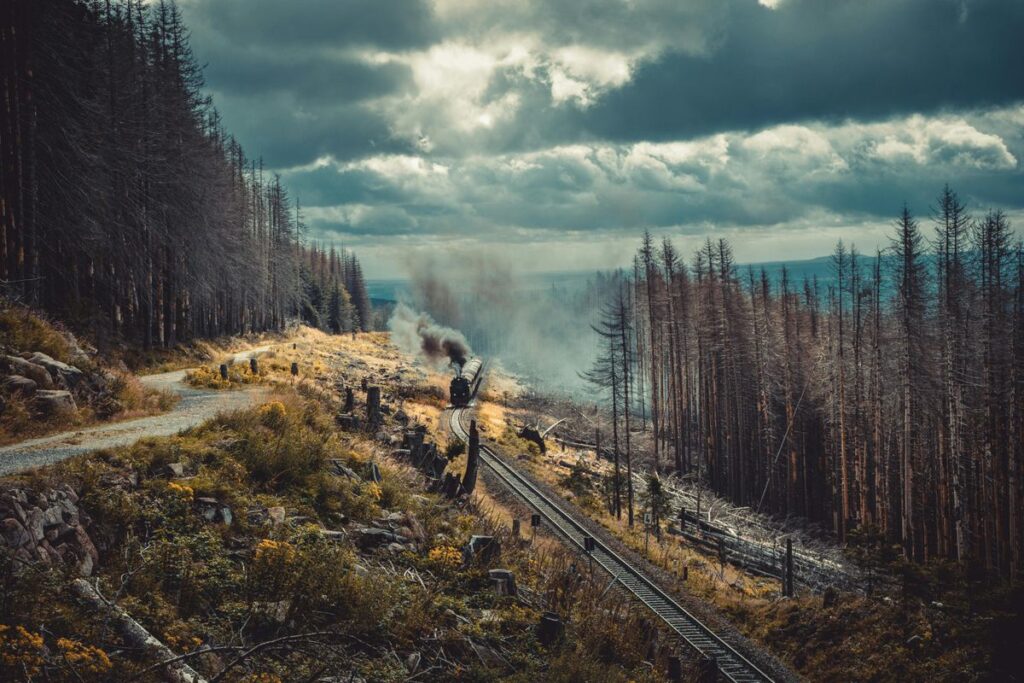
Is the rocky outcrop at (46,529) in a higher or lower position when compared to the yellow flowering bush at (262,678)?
higher

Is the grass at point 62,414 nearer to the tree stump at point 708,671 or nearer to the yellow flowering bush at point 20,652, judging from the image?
the yellow flowering bush at point 20,652

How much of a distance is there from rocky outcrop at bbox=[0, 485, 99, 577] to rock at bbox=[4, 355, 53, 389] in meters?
7.40

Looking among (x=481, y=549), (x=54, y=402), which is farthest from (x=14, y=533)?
(x=54, y=402)

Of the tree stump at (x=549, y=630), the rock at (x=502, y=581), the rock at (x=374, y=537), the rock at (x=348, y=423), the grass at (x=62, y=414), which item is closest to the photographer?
the tree stump at (x=549, y=630)

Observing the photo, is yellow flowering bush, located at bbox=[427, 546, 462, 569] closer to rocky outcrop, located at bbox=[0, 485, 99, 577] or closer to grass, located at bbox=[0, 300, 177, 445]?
rocky outcrop, located at bbox=[0, 485, 99, 577]

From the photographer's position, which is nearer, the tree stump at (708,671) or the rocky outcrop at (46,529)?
the rocky outcrop at (46,529)

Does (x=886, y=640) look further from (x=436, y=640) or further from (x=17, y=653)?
(x=17, y=653)

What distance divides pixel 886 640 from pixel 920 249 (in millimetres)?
19576

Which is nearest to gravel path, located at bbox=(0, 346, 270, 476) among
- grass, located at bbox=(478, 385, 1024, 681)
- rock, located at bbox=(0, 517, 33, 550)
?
rock, located at bbox=(0, 517, 33, 550)

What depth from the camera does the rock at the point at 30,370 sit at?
13039 mm

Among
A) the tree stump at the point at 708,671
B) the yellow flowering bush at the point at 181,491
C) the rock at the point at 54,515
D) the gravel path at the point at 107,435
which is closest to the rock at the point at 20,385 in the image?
the gravel path at the point at 107,435

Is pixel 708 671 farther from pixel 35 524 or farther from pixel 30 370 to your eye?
pixel 30 370

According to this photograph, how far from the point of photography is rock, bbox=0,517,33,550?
20.9 feet

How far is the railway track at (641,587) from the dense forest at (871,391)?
6.97 m
